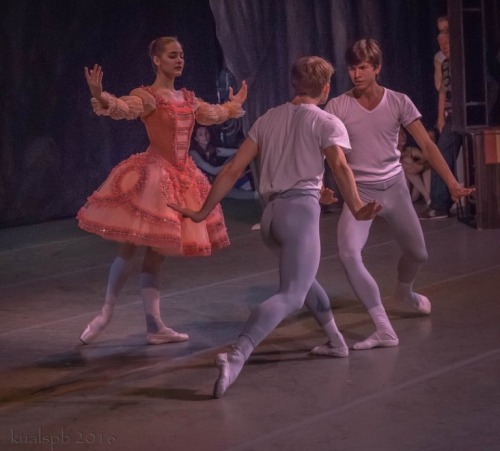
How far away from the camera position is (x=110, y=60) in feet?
41.7

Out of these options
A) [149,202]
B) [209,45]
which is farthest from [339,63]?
[149,202]

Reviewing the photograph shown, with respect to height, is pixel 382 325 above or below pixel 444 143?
below

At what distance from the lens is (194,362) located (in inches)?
254

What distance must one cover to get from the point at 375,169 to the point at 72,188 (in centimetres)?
652

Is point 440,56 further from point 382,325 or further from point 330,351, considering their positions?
point 330,351

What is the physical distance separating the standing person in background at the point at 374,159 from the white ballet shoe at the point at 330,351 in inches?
6.5

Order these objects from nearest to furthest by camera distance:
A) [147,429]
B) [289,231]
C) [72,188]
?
[147,429]
[289,231]
[72,188]

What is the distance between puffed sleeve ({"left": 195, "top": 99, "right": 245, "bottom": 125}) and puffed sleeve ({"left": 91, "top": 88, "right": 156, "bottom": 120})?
0.37 meters

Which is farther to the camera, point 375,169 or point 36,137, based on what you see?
point 36,137

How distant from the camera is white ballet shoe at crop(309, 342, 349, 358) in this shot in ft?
20.9

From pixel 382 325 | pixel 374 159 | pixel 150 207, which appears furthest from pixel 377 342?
pixel 150 207

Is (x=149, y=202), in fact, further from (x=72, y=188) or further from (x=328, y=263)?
(x=72, y=188)

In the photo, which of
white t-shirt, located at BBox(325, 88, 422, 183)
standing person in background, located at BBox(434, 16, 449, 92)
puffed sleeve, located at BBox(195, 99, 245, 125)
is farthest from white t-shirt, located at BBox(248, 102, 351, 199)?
standing person in background, located at BBox(434, 16, 449, 92)

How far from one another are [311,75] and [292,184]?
1.80ft
